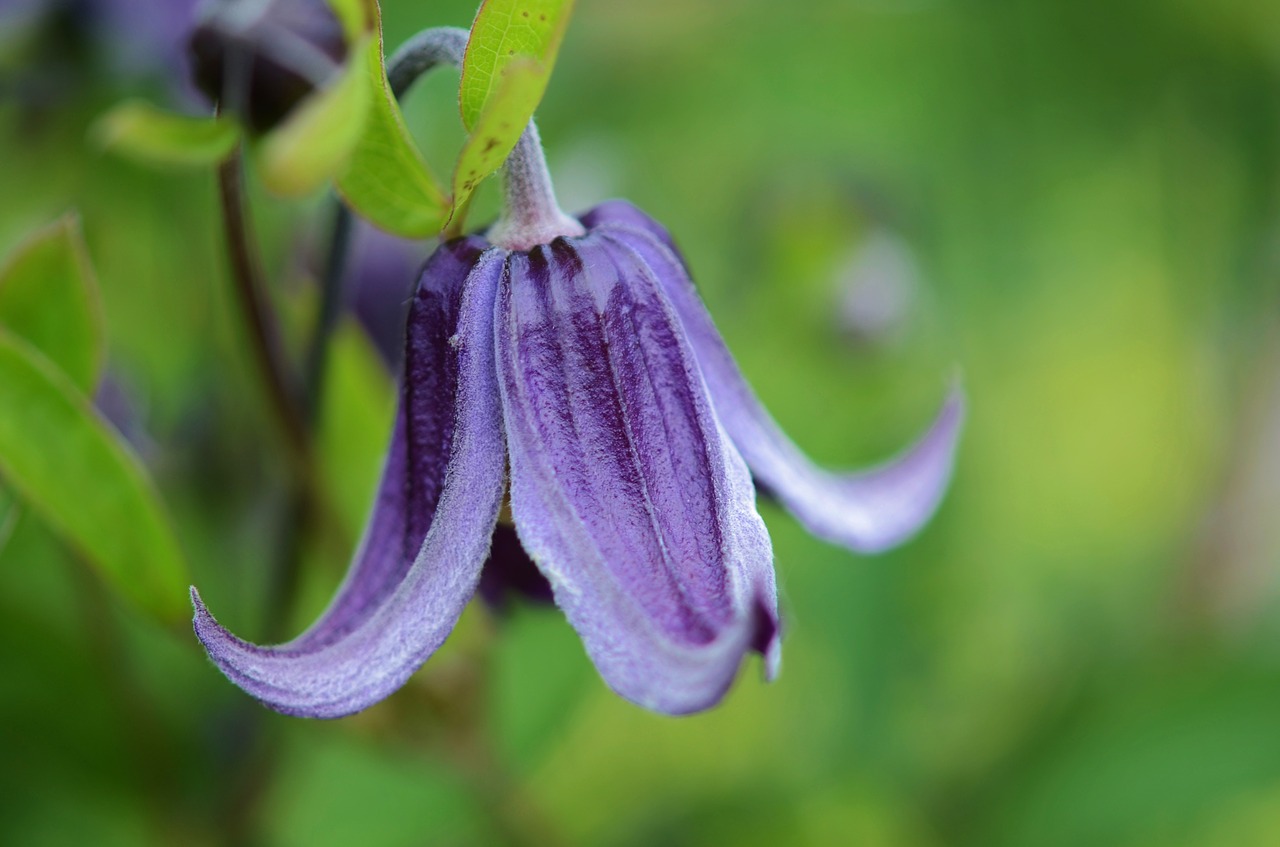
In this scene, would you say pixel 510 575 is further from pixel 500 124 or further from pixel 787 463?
pixel 500 124

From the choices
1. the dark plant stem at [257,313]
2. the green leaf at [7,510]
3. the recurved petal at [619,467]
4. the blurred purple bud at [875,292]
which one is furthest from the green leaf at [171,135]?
the blurred purple bud at [875,292]

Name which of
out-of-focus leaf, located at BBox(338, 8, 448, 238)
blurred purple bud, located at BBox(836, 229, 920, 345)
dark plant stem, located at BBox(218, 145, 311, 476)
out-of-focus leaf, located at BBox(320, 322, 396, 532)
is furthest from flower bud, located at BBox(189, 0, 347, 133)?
blurred purple bud, located at BBox(836, 229, 920, 345)

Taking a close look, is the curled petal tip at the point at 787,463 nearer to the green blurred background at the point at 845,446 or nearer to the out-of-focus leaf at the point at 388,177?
the out-of-focus leaf at the point at 388,177

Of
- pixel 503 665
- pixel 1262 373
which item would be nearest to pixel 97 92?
pixel 503 665

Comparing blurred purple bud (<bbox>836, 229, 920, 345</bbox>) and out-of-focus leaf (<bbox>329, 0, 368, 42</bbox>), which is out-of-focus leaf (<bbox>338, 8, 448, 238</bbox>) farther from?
blurred purple bud (<bbox>836, 229, 920, 345</bbox>)

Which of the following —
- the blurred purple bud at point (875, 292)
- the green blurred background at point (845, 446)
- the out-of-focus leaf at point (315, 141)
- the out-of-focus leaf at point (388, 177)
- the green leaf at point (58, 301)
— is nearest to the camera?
the out-of-focus leaf at point (315, 141)

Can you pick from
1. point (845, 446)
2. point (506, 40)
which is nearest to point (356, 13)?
point (506, 40)

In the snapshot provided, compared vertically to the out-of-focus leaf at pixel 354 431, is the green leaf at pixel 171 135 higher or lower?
higher
